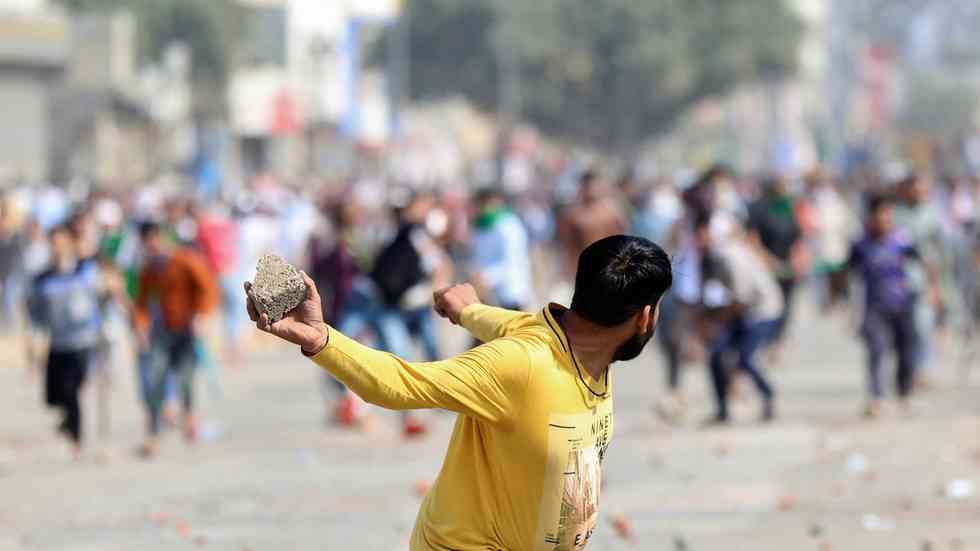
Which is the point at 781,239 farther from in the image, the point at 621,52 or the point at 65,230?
the point at 621,52

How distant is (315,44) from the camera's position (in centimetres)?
5438

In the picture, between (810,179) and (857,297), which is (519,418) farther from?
(810,179)

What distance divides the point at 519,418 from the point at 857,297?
9134 millimetres

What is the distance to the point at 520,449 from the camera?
172 inches

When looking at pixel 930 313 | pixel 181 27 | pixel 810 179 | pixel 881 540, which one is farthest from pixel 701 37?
pixel 881 540

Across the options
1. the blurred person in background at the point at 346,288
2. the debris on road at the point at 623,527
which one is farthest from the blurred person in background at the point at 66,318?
the debris on road at the point at 623,527

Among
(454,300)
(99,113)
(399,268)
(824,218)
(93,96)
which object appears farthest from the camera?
(99,113)

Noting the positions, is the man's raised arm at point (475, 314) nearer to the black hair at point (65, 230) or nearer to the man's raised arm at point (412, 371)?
the man's raised arm at point (412, 371)

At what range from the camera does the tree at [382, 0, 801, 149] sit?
234ft

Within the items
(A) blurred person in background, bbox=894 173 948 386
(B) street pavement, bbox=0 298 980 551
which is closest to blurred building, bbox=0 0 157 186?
(A) blurred person in background, bbox=894 173 948 386

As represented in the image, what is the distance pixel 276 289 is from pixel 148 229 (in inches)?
316

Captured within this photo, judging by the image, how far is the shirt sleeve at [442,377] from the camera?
4012 mm

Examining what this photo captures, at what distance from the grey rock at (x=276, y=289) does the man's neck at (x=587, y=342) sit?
75cm

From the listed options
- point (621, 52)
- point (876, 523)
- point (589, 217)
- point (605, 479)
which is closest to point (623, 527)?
point (876, 523)
